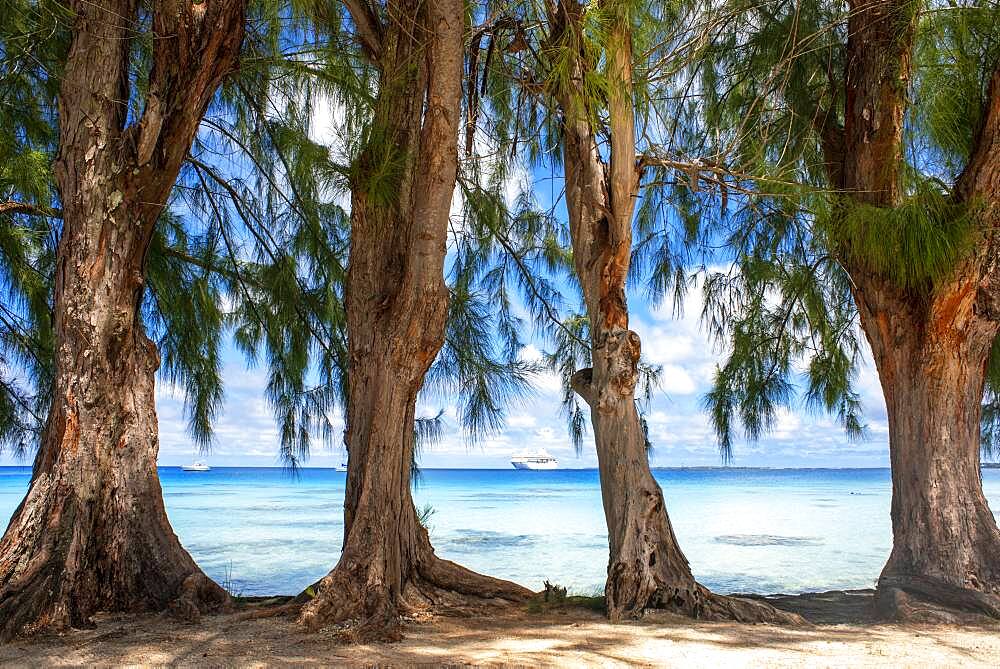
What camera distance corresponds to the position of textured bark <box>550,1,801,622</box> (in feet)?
9.99

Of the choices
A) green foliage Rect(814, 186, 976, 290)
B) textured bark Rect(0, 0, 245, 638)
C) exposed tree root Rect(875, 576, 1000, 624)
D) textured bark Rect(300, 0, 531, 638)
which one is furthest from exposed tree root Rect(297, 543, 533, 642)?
green foliage Rect(814, 186, 976, 290)

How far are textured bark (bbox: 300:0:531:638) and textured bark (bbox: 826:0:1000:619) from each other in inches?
69.2

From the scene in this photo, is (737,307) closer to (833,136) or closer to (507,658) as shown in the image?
(833,136)

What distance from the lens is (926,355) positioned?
11.8 feet

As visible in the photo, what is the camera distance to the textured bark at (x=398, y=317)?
3.03m

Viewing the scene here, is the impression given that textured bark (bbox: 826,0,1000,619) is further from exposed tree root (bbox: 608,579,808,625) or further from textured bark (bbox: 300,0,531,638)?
textured bark (bbox: 300,0,531,638)

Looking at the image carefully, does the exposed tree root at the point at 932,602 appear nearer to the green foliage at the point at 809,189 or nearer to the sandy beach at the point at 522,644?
the sandy beach at the point at 522,644

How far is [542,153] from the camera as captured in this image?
13.9 ft

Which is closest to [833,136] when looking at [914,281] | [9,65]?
[914,281]

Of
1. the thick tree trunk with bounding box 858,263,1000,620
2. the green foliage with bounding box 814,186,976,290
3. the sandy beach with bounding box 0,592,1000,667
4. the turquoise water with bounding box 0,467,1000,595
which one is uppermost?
the green foliage with bounding box 814,186,976,290

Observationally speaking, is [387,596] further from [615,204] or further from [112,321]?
[615,204]

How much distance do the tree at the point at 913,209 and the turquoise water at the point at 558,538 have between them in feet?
10.5

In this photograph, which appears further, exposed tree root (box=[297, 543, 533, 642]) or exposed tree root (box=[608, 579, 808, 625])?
exposed tree root (box=[608, 579, 808, 625])

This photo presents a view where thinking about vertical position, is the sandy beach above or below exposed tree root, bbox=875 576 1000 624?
above
